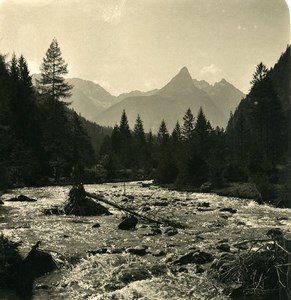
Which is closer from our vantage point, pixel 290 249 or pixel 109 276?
pixel 290 249

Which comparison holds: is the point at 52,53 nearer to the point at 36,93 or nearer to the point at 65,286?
the point at 36,93

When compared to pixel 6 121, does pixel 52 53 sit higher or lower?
higher

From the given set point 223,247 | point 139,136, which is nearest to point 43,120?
point 223,247

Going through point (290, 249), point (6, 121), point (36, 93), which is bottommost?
point (290, 249)

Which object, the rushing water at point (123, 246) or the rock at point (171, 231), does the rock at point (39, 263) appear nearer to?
the rushing water at point (123, 246)

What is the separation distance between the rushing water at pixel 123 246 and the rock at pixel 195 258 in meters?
0.30

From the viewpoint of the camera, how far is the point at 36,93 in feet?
162

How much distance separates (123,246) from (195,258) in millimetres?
2921

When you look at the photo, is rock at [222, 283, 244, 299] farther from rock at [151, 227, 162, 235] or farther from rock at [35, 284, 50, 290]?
rock at [151, 227, 162, 235]

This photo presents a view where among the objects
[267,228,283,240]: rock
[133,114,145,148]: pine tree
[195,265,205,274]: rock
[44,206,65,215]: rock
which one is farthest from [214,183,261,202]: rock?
[133,114,145,148]: pine tree

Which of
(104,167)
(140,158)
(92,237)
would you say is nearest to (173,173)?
(104,167)

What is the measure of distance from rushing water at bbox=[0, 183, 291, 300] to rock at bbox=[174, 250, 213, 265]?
0.30 metres

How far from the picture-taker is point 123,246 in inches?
489

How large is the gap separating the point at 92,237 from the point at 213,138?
48192 millimetres
